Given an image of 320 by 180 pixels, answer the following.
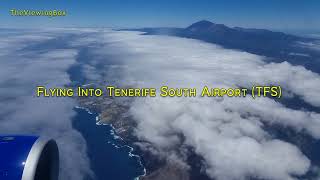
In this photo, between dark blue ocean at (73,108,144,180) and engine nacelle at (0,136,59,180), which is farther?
dark blue ocean at (73,108,144,180)

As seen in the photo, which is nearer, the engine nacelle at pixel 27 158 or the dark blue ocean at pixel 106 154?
the engine nacelle at pixel 27 158

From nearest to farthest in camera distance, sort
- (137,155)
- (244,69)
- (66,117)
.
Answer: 1. (137,155)
2. (66,117)
3. (244,69)

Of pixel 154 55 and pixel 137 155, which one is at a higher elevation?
pixel 154 55

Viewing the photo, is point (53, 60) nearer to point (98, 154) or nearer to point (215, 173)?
point (98, 154)

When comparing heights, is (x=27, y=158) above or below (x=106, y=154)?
above

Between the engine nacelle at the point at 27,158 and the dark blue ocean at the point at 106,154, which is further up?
the engine nacelle at the point at 27,158

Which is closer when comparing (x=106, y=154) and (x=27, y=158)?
(x=27, y=158)

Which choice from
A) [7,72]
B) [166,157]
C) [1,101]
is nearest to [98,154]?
[166,157]

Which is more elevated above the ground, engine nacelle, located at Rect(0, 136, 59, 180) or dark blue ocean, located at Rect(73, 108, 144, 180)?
engine nacelle, located at Rect(0, 136, 59, 180)
